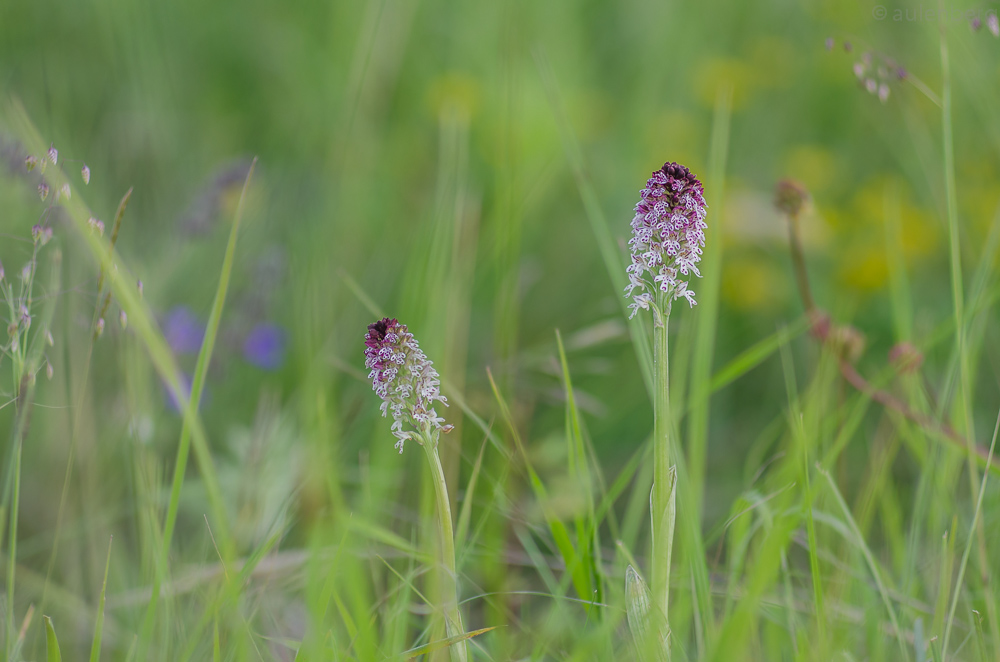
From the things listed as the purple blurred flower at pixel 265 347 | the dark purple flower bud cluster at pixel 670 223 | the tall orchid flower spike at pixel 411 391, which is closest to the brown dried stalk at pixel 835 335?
the dark purple flower bud cluster at pixel 670 223

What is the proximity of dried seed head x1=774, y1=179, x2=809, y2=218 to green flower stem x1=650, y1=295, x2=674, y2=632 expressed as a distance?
0.77m

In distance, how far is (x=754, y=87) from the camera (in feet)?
11.5

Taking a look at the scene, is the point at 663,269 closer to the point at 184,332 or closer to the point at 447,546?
the point at 447,546

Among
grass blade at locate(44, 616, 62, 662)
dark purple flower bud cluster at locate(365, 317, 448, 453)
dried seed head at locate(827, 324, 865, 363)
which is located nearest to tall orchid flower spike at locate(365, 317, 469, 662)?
dark purple flower bud cluster at locate(365, 317, 448, 453)

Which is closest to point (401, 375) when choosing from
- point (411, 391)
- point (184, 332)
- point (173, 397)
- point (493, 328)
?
point (411, 391)


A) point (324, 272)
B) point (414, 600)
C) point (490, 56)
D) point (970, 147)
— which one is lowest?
point (414, 600)

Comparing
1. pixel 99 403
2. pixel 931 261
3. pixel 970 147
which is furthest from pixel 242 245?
pixel 970 147

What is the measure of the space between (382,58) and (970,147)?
2254mm

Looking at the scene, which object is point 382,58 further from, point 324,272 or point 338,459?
point 338,459

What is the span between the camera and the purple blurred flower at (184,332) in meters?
2.01

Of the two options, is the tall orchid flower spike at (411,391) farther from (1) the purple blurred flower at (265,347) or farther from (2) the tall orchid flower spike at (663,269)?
(1) the purple blurred flower at (265,347)

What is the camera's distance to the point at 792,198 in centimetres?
147

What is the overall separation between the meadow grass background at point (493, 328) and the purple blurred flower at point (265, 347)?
0.05ft

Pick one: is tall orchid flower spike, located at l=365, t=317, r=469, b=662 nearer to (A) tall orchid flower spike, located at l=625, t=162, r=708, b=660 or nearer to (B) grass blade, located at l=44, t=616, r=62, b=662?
(A) tall orchid flower spike, located at l=625, t=162, r=708, b=660
